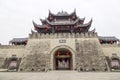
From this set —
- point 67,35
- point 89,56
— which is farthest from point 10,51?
point 89,56

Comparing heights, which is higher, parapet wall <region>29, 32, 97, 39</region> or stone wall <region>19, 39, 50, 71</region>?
parapet wall <region>29, 32, 97, 39</region>

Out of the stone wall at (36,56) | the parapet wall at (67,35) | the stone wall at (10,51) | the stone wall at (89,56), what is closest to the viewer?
the stone wall at (89,56)

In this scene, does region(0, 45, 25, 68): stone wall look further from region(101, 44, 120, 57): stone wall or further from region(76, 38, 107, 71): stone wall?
region(101, 44, 120, 57): stone wall

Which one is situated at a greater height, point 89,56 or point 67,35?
point 67,35

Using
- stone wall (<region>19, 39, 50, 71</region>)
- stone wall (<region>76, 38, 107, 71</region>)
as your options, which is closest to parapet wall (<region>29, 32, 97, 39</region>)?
stone wall (<region>76, 38, 107, 71</region>)

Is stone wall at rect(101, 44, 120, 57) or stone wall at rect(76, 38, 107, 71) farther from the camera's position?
stone wall at rect(101, 44, 120, 57)

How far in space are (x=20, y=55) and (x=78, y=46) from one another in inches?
398

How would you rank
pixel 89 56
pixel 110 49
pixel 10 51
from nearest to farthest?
pixel 89 56 < pixel 110 49 < pixel 10 51

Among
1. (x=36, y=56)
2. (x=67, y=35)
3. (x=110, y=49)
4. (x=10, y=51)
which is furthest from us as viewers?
(x=10, y=51)

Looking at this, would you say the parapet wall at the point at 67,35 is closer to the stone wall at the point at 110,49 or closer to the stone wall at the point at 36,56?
the stone wall at the point at 36,56

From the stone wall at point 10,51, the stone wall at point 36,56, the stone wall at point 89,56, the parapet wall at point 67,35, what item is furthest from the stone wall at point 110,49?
the stone wall at point 10,51

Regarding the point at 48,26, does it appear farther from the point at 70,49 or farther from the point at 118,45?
the point at 118,45

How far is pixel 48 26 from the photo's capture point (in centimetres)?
2919

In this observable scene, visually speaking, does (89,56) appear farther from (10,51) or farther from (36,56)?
(10,51)
